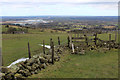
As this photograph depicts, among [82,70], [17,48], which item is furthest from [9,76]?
[17,48]

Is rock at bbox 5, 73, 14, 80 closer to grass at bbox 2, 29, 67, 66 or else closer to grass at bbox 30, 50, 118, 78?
grass at bbox 30, 50, 118, 78

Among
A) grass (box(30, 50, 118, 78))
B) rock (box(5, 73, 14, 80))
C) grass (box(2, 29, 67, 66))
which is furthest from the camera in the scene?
grass (box(2, 29, 67, 66))

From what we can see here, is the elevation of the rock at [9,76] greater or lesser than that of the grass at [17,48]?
lesser

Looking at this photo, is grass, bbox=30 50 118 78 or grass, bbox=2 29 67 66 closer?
grass, bbox=30 50 118 78

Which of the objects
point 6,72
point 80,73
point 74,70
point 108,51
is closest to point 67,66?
point 74,70

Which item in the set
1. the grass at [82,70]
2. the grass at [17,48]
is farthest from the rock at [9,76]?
the grass at [17,48]

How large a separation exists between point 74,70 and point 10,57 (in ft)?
35.0

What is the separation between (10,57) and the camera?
20.8 m

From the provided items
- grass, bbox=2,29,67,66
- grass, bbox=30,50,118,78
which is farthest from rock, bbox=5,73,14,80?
grass, bbox=2,29,67,66

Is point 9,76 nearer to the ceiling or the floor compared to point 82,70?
nearer to the floor

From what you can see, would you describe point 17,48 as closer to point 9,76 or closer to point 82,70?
point 9,76

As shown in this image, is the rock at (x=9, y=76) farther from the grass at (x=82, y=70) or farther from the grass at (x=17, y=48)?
the grass at (x=17, y=48)

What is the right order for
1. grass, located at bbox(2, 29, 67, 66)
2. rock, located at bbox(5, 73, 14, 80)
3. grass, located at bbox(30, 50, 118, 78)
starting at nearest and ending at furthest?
rock, located at bbox(5, 73, 14, 80) < grass, located at bbox(30, 50, 118, 78) < grass, located at bbox(2, 29, 67, 66)

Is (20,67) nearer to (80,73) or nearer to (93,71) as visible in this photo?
(80,73)
